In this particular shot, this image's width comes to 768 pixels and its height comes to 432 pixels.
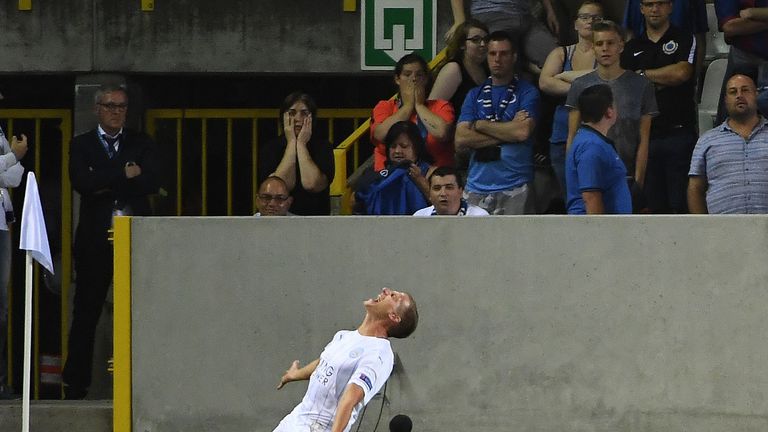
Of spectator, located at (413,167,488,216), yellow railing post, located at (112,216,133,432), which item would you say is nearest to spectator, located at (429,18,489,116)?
spectator, located at (413,167,488,216)

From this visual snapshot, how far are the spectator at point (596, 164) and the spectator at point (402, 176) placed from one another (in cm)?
111

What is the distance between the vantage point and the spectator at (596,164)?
40.1ft

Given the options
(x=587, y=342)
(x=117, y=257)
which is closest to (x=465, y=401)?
(x=587, y=342)

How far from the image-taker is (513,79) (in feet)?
42.4

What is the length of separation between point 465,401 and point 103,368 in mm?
4417

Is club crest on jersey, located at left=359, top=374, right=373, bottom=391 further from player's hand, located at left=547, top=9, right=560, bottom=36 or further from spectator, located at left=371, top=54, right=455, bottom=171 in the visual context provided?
player's hand, located at left=547, top=9, right=560, bottom=36

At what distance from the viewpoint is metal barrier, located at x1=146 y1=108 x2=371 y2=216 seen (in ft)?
57.5

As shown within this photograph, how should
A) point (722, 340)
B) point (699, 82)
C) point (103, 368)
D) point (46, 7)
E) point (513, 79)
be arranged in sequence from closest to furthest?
→ point (722, 340) < point (513, 79) < point (699, 82) < point (103, 368) < point (46, 7)

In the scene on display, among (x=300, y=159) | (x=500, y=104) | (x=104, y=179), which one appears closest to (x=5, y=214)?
(x=104, y=179)

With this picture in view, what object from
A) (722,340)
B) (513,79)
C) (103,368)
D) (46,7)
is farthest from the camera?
(46,7)

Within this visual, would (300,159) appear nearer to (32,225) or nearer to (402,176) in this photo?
(402,176)

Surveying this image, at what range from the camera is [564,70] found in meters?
13.1

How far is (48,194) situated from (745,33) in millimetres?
7123

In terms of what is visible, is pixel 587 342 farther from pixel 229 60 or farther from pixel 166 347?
pixel 229 60
